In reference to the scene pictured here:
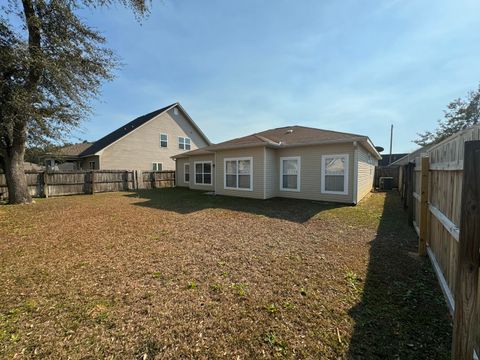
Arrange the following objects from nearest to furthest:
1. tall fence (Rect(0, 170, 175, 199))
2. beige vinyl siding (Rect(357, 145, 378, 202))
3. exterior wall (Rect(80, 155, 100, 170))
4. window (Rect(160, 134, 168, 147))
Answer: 1. beige vinyl siding (Rect(357, 145, 378, 202))
2. tall fence (Rect(0, 170, 175, 199))
3. exterior wall (Rect(80, 155, 100, 170))
4. window (Rect(160, 134, 168, 147))

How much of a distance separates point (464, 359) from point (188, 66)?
45.8 ft

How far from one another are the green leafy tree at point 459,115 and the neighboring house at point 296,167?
24.5m

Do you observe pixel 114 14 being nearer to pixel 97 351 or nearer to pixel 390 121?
pixel 97 351

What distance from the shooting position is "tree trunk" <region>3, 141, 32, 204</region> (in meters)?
9.75

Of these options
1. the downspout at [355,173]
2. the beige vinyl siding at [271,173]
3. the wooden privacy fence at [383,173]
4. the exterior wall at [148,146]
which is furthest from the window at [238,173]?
the wooden privacy fence at [383,173]

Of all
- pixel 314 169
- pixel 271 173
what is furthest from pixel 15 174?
pixel 314 169

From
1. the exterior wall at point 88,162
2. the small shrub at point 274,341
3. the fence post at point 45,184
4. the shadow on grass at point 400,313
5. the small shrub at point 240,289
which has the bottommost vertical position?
the shadow on grass at point 400,313

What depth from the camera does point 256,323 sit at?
238 centimetres

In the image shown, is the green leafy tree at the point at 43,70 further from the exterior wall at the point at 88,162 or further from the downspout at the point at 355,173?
the downspout at the point at 355,173

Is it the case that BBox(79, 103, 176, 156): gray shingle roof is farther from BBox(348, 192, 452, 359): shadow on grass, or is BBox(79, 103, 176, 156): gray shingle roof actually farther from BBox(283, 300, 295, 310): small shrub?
BBox(348, 192, 452, 359): shadow on grass

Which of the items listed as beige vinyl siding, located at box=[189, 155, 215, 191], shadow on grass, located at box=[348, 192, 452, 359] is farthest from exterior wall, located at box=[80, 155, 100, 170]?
shadow on grass, located at box=[348, 192, 452, 359]

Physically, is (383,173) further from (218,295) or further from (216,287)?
(218,295)

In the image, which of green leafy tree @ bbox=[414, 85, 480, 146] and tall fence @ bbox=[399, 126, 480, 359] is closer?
tall fence @ bbox=[399, 126, 480, 359]

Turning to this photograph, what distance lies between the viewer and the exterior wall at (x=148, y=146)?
18.6m
